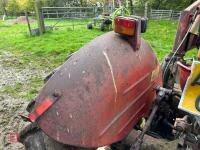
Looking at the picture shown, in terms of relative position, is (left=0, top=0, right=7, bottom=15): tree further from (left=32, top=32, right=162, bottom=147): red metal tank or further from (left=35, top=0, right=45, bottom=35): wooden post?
(left=32, top=32, right=162, bottom=147): red metal tank

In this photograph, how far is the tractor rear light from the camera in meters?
1.68

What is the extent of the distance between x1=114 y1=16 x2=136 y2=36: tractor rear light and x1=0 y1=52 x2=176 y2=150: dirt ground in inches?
29.5

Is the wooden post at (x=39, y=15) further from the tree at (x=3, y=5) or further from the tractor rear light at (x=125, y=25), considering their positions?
the tree at (x=3, y=5)

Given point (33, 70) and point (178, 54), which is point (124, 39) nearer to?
point (178, 54)

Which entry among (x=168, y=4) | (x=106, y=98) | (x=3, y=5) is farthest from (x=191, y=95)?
(x=3, y=5)

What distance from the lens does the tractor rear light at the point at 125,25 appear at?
5.52ft

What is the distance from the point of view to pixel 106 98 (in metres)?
1.55

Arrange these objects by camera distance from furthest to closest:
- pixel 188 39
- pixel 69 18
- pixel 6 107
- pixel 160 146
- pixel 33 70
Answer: pixel 69 18 < pixel 33 70 < pixel 6 107 < pixel 188 39 < pixel 160 146

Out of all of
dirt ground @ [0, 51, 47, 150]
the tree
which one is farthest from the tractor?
the tree

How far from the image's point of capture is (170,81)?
8.67ft

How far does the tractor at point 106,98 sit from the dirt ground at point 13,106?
14cm

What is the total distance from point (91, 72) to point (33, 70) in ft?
14.7

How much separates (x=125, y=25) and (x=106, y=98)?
18.2 inches

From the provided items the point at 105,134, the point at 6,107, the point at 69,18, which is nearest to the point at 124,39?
the point at 105,134
